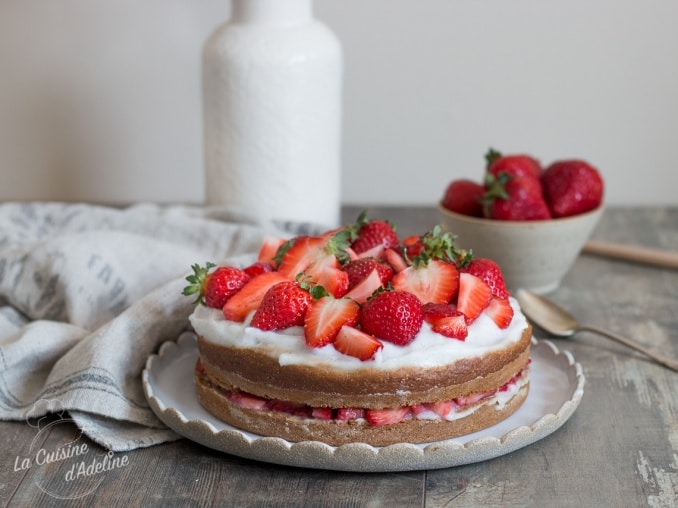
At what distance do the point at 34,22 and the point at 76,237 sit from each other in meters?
0.95

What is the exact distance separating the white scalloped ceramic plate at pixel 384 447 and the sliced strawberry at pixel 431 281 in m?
0.17

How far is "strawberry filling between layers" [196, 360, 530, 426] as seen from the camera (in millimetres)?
1146

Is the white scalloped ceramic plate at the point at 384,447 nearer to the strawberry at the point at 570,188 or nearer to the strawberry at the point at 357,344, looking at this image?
the strawberry at the point at 357,344

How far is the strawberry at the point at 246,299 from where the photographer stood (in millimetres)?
1220

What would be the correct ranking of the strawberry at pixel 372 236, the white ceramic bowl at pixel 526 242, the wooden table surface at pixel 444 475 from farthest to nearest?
the white ceramic bowl at pixel 526 242, the strawberry at pixel 372 236, the wooden table surface at pixel 444 475

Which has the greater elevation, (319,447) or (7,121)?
(319,447)

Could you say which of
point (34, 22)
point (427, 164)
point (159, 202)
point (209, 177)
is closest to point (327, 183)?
point (209, 177)

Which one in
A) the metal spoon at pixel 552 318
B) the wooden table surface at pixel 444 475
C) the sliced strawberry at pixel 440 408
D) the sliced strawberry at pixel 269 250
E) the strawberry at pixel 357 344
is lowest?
the metal spoon at pixel 552 318

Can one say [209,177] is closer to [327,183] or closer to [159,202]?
[327,183]

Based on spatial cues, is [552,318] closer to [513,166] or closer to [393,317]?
[513,166]

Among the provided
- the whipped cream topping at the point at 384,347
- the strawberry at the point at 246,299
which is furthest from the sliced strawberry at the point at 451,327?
the strawberry at the point at 246,299

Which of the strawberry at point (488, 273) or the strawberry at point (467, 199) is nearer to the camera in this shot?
the strawberry at point (488, 273)

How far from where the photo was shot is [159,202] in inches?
97.5

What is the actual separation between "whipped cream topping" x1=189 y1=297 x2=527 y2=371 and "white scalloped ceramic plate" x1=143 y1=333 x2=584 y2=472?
0.30 feet
